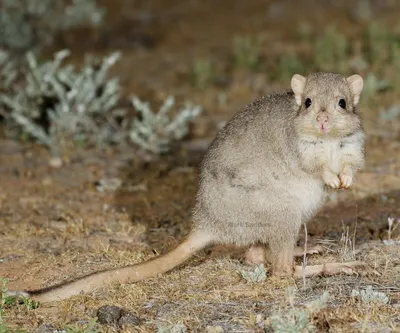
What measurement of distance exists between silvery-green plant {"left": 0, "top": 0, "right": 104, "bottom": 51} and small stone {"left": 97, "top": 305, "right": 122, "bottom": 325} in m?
6.24

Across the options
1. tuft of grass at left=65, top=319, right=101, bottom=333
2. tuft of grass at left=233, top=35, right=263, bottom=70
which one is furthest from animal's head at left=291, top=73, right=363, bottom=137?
tuft of grass at left=233, top=35, right=263, bottom=70

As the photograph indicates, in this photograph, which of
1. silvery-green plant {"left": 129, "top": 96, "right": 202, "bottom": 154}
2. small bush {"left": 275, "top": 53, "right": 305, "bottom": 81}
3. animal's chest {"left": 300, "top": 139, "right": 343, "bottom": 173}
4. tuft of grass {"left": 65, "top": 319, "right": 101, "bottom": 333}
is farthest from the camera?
small bush {"left": 275, "top": 53, "right": 305, "bottom": 81}

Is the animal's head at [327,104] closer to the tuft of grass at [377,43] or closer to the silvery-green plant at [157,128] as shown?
the silvery-green plant at [157,128]

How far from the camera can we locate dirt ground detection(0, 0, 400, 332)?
185 inches

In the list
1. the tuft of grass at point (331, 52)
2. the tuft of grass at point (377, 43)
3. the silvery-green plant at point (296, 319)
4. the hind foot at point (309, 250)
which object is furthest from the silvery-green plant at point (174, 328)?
the tuft of grass at point (377, 43)

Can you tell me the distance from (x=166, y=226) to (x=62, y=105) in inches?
99.2

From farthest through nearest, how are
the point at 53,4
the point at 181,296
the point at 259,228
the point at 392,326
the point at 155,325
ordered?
the point at 53,4, the point at 259,228, the point at 181,296, the point at 155,325, the point at 392,326

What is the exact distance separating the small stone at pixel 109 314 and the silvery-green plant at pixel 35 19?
6244mm

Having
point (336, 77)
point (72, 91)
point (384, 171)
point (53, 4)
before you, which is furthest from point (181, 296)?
point (53, 4)

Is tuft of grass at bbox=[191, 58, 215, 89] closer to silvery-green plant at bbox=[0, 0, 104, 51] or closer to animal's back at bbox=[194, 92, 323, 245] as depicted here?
silvery-green plant at bbox=[0, 0, 104, 51]

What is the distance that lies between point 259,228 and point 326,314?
0.97m

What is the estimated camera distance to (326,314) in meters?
4.45

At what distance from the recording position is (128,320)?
4.58 metres

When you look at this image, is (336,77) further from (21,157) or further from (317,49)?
(317,49)
